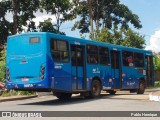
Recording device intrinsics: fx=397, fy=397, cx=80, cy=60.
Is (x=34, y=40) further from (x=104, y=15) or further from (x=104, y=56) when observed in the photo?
(x=104, y=15)

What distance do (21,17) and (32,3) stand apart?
1.75 meters

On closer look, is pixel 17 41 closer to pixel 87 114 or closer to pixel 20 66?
pixel 20 66

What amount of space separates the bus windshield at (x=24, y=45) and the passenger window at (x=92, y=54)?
3451 mm

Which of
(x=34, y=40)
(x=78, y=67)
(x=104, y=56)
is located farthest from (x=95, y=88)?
(x=34, y=40)

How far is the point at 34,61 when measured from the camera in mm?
17438

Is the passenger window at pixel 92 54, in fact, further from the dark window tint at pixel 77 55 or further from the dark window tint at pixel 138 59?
the dark window tint at pixel 138 59

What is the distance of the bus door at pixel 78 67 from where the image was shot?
18.8 m

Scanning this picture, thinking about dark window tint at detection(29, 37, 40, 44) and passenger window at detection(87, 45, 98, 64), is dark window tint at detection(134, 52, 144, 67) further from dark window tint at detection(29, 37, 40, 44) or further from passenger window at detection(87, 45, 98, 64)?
dark window tint at detection(29, 37, 40, 44)

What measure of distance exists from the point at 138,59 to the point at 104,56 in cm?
464

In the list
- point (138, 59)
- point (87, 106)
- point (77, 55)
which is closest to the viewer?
point (87, 106)

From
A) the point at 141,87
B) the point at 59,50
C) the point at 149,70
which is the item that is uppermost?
the point at 59,50

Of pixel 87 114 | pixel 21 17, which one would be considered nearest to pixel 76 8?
pixel 21 17

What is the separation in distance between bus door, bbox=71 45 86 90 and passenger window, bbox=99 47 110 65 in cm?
186

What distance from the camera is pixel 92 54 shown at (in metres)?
20.3
